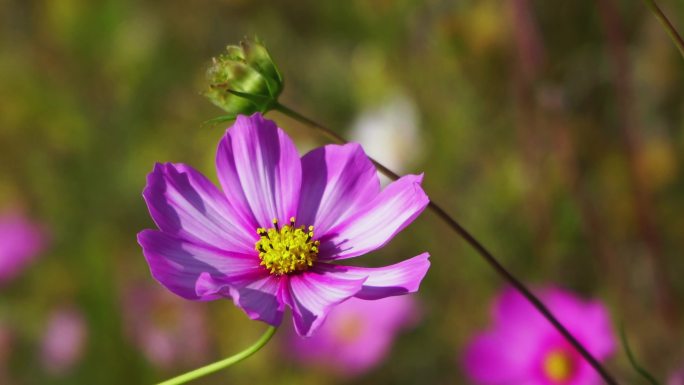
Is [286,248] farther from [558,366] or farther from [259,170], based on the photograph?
[558,366]

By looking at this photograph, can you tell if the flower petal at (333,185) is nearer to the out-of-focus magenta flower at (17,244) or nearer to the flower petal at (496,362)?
the flower petal at (496,362)

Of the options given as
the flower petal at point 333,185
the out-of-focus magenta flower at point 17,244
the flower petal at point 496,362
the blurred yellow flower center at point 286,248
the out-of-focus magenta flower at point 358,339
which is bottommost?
the out-of-focus magenta flower at point 358,339

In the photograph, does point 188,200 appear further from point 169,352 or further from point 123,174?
point 123,174

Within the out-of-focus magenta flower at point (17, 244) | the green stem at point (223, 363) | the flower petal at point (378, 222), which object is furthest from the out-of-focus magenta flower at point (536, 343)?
the out-of-focus magenta flower at point (17, 244)

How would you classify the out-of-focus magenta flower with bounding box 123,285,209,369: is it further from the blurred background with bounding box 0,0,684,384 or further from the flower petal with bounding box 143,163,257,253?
the flower petal with bounding box 143,163,257,253

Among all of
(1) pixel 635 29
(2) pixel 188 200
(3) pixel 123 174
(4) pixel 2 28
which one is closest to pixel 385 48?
(1) pixel 635 29

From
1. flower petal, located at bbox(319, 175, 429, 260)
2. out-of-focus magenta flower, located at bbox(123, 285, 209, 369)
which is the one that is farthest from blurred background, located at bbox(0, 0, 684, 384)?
flower petal, located at bbox(319, 175, 429, 260)

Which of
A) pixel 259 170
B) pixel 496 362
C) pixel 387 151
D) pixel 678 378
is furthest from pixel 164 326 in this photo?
pixel 259 170
